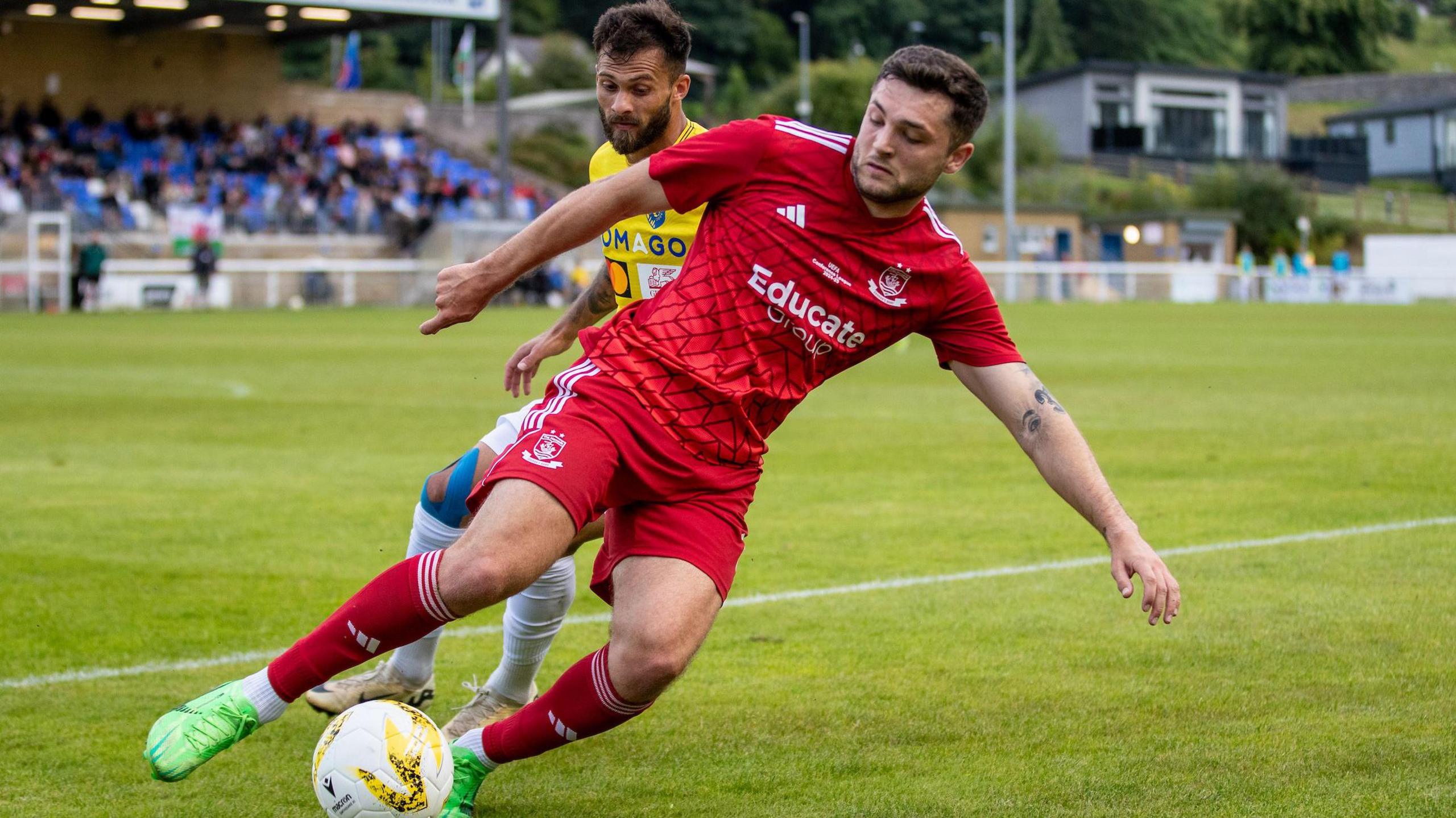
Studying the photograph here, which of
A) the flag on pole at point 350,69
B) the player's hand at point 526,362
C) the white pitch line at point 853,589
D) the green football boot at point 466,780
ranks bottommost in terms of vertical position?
the white pitch line at point 853,589

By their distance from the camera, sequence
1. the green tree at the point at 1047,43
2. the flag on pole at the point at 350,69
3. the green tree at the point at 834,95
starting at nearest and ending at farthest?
the flag on pole at the point at 350,69 < the green tree at the point at 834,95 < the green tree at the point at 1047,43

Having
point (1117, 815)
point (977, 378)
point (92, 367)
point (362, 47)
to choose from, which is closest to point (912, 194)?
point (977, 378)

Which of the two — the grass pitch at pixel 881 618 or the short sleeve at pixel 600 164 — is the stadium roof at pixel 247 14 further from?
the short sleeve at pixel 600 164

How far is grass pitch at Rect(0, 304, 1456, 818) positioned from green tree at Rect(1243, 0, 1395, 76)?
3316 inches

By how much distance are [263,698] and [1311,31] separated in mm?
100459

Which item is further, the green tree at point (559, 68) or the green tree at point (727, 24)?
the green tree at point (727, 24)

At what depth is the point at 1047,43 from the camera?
286 ft

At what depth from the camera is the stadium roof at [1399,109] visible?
260ft

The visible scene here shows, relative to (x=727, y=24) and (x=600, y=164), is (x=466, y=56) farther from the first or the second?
(x=600, y=164)

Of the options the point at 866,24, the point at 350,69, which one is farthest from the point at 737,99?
the point at 350,69

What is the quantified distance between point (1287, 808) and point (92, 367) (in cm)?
1938

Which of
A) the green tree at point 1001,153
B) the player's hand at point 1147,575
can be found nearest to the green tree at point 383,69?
the green tree at point 1001,153

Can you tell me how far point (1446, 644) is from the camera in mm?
5730

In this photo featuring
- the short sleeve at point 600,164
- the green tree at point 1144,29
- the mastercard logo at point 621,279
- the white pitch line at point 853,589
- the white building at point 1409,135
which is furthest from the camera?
the green tree at point 1144,29
